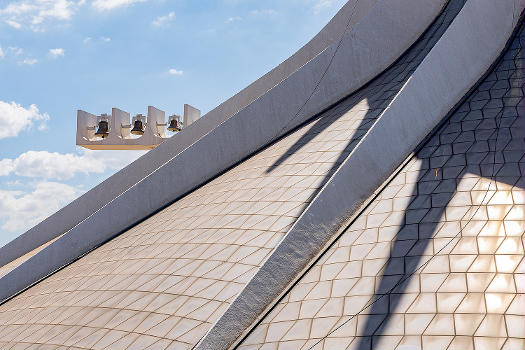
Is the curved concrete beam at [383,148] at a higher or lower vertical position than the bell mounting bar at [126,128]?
lower

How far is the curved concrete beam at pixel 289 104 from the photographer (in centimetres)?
1155

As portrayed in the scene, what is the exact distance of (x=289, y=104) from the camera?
38.7 ft

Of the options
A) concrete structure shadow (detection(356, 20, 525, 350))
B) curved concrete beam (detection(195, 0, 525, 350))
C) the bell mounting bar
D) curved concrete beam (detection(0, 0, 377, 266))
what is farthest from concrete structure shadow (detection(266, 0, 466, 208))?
the bell mounting bar

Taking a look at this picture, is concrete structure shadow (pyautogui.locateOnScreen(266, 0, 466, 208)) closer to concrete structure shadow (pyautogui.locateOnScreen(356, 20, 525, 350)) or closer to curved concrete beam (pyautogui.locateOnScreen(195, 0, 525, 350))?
curved concrete beam (pyautogui.locateOnScreen(195, 0, 525, 350))

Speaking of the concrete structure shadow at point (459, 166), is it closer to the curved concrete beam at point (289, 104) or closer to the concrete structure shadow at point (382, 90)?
the concrete structure shadow at point (382, 90)

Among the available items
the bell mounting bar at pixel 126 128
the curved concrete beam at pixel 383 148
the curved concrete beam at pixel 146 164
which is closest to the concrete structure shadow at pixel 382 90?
the curved concrete beam at pixel 383 148

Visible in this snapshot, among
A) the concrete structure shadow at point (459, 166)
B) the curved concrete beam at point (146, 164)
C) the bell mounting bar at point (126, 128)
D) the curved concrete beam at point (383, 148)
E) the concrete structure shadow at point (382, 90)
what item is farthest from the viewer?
the bell mounting bar at point (126, 128)

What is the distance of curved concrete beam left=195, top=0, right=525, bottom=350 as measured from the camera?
274 inches

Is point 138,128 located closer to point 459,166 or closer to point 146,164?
point 146,164

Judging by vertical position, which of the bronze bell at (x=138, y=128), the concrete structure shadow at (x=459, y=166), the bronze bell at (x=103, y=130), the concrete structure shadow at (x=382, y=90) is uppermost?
the bronze bell at (x=103, y=130)

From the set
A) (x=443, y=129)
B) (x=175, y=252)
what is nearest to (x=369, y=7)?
(x=443, y=129)

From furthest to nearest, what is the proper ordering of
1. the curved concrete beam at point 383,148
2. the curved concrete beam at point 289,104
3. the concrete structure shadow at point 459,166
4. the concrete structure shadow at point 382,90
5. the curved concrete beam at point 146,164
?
1. the curved concrete beam at point 146,164
2. the curved concrete beam at point 289,104
3. the concrete structure shadow at point 382,90
4. the curved concrete beam at point 383,148
5. the concrete structure shadow at point 459,166

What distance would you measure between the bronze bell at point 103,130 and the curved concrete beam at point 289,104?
8628mm

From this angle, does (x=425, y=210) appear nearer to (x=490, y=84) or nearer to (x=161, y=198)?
(x=490, y=84)
